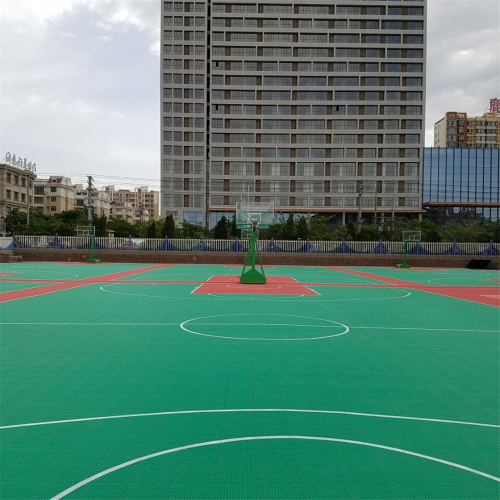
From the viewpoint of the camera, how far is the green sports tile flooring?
10.3 ft

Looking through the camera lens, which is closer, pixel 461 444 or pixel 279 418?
pixel 461 444

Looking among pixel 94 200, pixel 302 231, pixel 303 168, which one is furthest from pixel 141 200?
pixel 302 231

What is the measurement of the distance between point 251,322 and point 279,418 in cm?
496

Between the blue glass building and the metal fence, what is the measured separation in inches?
1411

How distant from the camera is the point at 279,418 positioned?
13.9 ft

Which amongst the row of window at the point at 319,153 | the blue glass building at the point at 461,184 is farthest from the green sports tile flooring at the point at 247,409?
the blue glass building at the point at 461,184

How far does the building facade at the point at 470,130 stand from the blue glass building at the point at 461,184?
187 feet

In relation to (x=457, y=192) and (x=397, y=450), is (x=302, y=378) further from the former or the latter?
(x=457, y=192)

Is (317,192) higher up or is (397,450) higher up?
(317,192)

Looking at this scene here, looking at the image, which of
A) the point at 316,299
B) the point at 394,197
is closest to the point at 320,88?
the point at 394,197

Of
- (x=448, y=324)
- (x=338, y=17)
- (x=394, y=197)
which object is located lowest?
(x=448, y=324)

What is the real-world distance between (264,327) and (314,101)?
58.2 meters

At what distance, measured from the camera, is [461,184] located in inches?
2611

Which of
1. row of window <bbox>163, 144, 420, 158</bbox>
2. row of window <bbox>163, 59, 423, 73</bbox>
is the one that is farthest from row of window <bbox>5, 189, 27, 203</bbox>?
row of window <bbox>163, 59, 423, 73</bbox>
